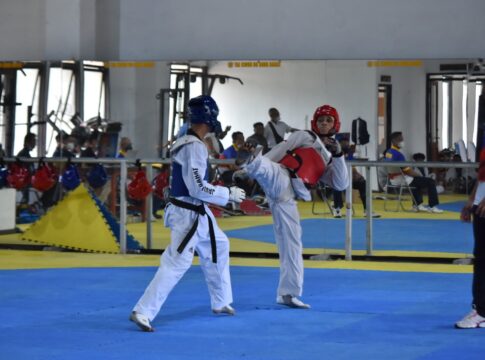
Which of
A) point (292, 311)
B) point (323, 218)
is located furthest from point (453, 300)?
point (323, 218)

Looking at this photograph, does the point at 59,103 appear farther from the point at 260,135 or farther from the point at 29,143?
the point at 260,135

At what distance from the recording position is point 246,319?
955 cm

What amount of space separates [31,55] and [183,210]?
27.9ft

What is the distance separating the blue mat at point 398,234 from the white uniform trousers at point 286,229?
15.2 feet

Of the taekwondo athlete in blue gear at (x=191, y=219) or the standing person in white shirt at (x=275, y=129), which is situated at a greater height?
the standing person in white shirt at (x=275, y=129)

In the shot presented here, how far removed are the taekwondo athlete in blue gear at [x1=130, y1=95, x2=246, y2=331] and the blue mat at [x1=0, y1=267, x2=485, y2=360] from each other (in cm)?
32

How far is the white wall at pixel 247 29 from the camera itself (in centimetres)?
1538

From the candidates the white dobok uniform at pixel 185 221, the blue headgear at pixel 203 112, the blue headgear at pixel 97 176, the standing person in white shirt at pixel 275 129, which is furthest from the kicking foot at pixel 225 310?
the blue headgear at pixel 97 176

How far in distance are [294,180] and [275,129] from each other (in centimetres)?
527

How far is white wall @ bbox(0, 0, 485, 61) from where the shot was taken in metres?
15.4

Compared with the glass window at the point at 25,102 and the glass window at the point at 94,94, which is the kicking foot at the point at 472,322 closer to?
the glass window at the point at 94,94

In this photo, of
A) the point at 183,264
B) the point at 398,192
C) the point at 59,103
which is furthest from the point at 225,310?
the point at 59,103

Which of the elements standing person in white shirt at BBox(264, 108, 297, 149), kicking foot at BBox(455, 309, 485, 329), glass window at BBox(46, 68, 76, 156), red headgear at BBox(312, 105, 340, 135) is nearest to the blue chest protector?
red headgear at BBox(312, 105, 340, 135)

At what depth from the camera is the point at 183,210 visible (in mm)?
9281
